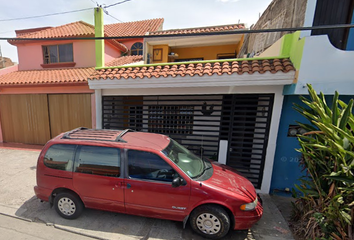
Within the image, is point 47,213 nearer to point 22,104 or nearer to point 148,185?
point 148,185

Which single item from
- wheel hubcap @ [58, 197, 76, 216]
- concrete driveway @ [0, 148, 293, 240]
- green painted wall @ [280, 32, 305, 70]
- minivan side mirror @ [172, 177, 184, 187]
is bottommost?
concrete driveway @ [0, 148, 293, 240]

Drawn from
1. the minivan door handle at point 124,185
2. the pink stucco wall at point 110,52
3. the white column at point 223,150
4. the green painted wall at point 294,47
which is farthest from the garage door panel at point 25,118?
the green painted wall at point 294,47

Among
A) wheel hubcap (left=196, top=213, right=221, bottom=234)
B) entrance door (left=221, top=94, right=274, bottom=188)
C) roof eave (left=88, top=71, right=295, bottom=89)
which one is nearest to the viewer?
wheel hubcap (left=196, top=213, right=221, bottom=234)

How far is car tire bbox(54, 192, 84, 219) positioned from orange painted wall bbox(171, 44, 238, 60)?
334 inches

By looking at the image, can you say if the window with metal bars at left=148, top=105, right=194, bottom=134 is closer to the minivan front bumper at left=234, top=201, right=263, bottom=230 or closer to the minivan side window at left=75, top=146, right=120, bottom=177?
the minivan side window at left=75, top=146, right=120, bottom=177

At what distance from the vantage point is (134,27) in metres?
11.0

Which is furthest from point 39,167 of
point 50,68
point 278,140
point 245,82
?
point 50,68

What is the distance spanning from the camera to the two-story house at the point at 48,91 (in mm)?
6672

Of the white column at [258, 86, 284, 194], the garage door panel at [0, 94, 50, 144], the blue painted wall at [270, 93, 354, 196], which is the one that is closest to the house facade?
the blue painted wall at [270, 93, 354, 196]

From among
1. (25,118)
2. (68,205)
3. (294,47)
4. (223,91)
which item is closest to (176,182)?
(68,205)

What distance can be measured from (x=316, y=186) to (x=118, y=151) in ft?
11.2

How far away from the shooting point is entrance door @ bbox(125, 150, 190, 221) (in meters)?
2.50

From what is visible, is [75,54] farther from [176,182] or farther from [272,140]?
[272,140]

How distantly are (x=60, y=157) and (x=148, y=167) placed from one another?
5.56ft
